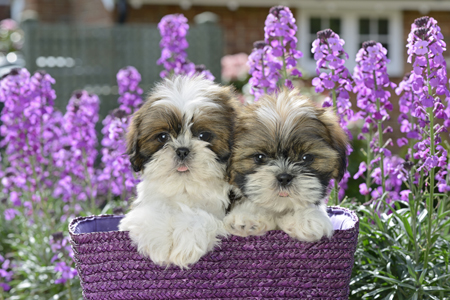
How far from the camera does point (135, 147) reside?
252 cm

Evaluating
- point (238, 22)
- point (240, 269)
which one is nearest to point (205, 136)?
point (240, 269)

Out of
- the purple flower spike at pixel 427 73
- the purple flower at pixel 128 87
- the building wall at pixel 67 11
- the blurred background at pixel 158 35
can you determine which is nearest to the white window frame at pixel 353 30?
the blurred background at pixel 158 35

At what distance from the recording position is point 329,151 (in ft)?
7.76

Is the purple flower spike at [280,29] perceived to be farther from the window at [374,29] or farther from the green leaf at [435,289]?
the window at [374,29]

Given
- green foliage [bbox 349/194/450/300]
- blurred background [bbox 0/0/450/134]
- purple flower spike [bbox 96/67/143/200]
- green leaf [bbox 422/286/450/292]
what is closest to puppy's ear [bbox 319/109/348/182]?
green foliage [bbox 349/194/450/300]

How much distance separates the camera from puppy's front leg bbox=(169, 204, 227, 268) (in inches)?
88.5

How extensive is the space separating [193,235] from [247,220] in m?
0.25

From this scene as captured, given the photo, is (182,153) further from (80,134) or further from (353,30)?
(353,30)

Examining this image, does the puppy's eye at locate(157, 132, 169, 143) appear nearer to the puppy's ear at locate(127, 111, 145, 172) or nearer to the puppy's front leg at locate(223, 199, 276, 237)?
the puppy's ear at locate(127, 111, 145, 172)

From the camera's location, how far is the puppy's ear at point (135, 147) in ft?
8.27

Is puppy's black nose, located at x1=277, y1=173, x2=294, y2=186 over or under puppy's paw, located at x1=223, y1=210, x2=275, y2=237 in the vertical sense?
over

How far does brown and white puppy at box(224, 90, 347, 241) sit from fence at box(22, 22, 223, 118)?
7382 mm

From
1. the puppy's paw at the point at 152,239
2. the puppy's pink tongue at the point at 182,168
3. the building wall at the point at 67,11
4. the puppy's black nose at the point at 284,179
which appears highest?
the building wall at the point at 67,11

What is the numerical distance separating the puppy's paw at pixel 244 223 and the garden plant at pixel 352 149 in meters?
0.74
